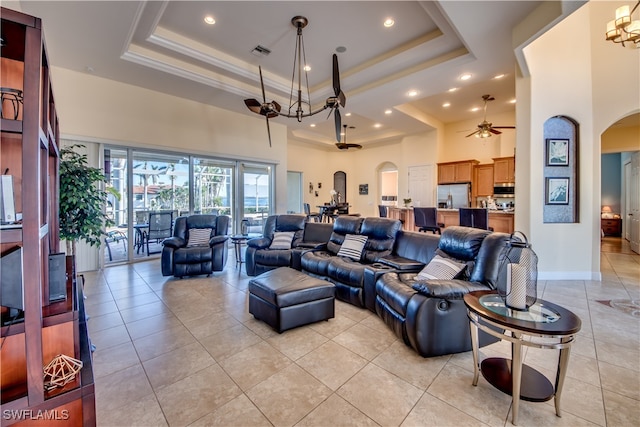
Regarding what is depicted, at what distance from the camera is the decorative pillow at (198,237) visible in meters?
4.76

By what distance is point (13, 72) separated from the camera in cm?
134

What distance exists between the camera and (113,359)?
227 cm

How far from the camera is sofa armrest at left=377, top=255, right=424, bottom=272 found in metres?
3.09

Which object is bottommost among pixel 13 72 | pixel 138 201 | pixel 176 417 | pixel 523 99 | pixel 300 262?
pixel 176 417

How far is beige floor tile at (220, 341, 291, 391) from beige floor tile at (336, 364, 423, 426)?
0.58 metres

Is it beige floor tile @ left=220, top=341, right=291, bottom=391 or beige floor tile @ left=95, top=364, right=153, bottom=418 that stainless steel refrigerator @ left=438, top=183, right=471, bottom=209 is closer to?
beige floor tile @ left=220, top=341, right=291, bottom=391

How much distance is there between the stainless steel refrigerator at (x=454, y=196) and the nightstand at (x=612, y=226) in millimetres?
5214

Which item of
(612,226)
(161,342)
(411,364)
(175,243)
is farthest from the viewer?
(612,226)

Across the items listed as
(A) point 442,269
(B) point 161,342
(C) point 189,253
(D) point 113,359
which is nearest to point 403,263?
(A) point 442,269

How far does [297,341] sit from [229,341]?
2.12 feet

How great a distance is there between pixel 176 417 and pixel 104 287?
334cm

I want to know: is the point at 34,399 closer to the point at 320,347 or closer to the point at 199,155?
the point at 320,347

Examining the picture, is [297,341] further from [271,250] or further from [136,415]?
[271,250]

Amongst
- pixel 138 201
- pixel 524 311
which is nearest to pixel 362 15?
pixel 524 311
